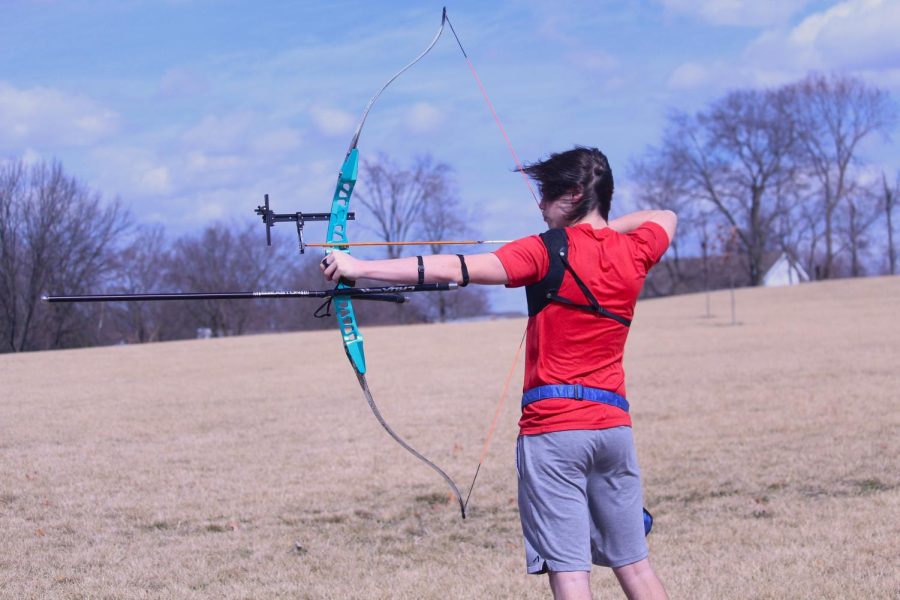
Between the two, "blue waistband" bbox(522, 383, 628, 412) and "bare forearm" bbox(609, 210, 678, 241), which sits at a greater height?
"bare forearm" bbox(609, 210, 678, 241)

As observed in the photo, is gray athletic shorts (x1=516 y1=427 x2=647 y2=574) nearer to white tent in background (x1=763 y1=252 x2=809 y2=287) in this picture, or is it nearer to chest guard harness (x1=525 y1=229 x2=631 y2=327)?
chest guard harness (x1=525 y1=229 x2=631 y2=327)

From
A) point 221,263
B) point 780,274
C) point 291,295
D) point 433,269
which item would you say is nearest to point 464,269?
point 433,269

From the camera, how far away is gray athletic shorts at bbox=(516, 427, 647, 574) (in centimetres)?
312

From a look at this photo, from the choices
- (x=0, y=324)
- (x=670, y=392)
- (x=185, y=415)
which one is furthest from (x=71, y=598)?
(x=0, y=324)

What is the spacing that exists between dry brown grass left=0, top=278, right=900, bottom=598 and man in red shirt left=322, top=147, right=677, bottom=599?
6.35ft

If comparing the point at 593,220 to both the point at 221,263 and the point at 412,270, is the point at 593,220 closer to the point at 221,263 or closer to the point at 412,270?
the point at 412,270

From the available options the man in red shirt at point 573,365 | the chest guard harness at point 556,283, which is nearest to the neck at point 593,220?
the man in red shirt at point 573,365

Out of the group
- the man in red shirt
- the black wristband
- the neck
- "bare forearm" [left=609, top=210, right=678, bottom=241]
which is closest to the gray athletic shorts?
the man in red shirt

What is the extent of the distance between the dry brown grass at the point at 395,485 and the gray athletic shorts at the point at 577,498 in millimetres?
1845

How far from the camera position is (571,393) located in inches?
124

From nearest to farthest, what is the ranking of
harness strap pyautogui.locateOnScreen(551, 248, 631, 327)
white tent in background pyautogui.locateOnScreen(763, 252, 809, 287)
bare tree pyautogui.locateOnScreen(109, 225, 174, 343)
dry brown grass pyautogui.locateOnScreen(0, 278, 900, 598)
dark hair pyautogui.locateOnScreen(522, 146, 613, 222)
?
harness strap pyautogui.locateOnScreen(551, 248, 631, 327), dark hair pyautogui.locateOnScreen(522, 146, 613, 222), dry brown grass pyautogui.locateOnScreen(0, 278, 900, 598), bare tree pyautogui.locateOnScreen(109, 225, 174, 343), white tent in background pyautogui.locateOnScreen(763, 252, 809, 287)

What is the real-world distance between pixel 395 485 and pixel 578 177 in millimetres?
5487

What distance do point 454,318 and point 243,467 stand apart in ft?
160

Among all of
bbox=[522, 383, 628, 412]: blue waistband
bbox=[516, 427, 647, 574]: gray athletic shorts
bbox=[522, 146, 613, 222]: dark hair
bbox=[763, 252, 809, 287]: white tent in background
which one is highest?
bbox=[763, 252, 809, 287]: white tent in background
